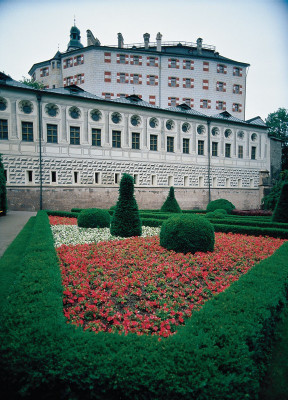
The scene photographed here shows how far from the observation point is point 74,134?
21.9 meters

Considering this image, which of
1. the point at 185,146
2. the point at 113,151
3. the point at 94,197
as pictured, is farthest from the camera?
the point at 185,146

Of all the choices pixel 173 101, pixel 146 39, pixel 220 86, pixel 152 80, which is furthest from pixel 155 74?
pixel 220 86

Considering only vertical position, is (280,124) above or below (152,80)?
below

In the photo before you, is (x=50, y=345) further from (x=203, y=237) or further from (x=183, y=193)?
(x=183, y=193)

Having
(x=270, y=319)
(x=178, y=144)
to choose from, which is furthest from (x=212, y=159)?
(x=270, y=319)

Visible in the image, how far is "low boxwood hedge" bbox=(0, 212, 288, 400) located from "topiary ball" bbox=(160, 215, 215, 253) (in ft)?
13.5

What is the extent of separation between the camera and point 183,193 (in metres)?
26.4

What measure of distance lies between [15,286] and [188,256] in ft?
14.1

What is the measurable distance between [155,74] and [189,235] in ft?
100

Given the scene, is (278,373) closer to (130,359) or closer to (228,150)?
(130,359)

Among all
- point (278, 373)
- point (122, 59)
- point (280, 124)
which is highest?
point (122, 59)

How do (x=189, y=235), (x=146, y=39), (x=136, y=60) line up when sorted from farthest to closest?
(x=146, y=39) → (x=136, y=60) → (x=189, y=235)

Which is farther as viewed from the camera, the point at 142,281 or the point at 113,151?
the point at 113,151

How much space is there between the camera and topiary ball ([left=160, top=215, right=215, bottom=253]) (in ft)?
23.1
